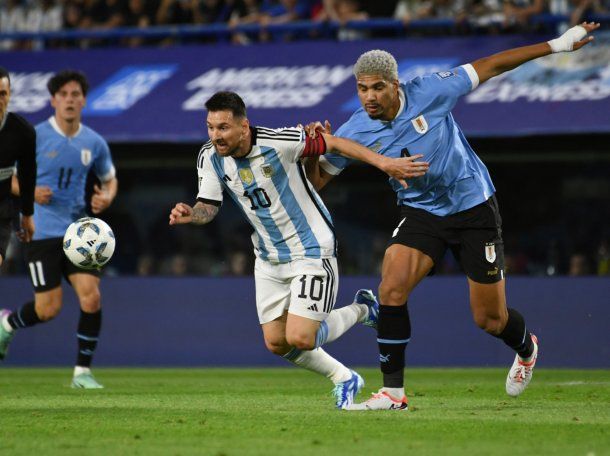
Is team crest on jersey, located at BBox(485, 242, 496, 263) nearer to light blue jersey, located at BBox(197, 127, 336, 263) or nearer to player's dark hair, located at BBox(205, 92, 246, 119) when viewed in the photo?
light blue jersey, located at BBox(197, 127, 336, 263)

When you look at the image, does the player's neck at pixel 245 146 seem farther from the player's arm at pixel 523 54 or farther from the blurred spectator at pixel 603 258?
the blurred spectator at pixel 603 258

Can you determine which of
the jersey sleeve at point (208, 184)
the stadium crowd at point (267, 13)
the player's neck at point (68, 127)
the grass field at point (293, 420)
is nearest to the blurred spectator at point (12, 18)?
the stadium crowd at point (267, 13)

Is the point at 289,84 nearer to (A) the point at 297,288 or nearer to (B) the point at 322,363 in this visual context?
(A) the point at 297,288

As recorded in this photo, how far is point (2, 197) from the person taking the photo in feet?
32.3

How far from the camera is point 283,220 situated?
8789 mm

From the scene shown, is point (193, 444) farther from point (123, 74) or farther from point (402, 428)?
point (123, 74)

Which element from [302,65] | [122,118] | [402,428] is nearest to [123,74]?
[122,118]

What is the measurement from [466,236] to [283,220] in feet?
4.20

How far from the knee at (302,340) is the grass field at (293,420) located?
0.45m

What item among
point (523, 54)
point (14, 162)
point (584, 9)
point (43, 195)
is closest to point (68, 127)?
point (43, 195)

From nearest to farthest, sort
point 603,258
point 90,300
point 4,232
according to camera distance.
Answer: point 4,232 < point 90,300 < point 603,258

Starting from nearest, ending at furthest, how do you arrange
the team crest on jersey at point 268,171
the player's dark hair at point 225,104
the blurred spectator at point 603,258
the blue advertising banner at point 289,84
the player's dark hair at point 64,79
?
the player's dark hair at point 225,104, the team crest on jersey at point 268,171, the player's dark hair at point 64,79, the blue advertising banner at point 289,84, the blurred spectator at point 603,258

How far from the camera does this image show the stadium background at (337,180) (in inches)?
593

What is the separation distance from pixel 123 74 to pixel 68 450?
11136mm
